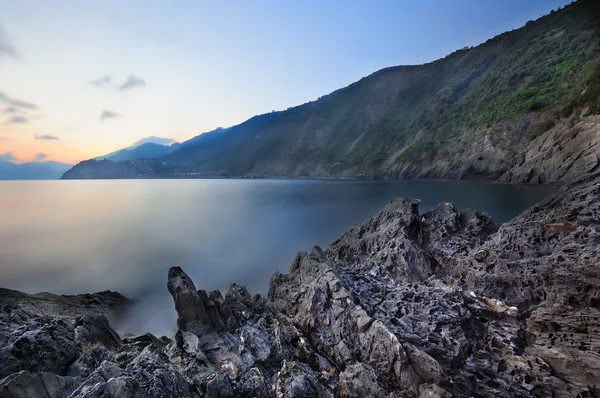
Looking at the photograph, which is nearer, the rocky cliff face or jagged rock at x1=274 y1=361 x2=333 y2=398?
jagged rock at x1=274 y1=361 x2=333 y2=398

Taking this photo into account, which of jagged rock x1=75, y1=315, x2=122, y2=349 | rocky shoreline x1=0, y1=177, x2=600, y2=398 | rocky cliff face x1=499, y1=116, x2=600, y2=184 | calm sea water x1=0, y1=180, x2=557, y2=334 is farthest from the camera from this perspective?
rocky cliff face x1=499, y1=116, x2=600, y2=184

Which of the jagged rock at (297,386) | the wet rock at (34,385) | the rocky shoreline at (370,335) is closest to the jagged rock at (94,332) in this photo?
the rocky shoreline at (370,335)

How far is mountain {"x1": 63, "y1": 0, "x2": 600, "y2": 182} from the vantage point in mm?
51812

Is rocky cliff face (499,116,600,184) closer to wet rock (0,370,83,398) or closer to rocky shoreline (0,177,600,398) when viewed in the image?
rocky shoreline (0,177,600,398)

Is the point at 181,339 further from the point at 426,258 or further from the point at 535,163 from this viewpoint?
the point at 535,163

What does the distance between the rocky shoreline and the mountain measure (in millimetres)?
39196

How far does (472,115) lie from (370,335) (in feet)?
310

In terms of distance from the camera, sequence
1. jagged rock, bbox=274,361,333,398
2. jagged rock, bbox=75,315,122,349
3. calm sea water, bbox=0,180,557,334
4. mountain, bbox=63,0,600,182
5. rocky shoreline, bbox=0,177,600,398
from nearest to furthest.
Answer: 1. jagged rock, bbox=274,361,333,398
2. rocky shoreline, bbox=0,177,600,398
3. jagged rock, bbox=75,315,122,349
4. calm sea water, bbox=0,180,557,334
5. mountain, bbox=63,0,600,182

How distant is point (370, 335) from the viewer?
711 centimetres

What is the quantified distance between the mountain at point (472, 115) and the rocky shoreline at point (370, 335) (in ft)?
129

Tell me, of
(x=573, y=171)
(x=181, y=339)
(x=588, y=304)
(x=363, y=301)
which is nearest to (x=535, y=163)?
(x=573, y=171)

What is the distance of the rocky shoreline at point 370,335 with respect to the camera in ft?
17.4

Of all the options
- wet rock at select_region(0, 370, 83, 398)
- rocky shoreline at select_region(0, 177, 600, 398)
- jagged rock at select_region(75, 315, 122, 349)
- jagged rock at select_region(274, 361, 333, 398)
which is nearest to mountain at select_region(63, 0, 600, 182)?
rocky shoreline at select_region(0, 177, 600, 398)

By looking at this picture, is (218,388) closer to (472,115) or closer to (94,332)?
(94,332)
